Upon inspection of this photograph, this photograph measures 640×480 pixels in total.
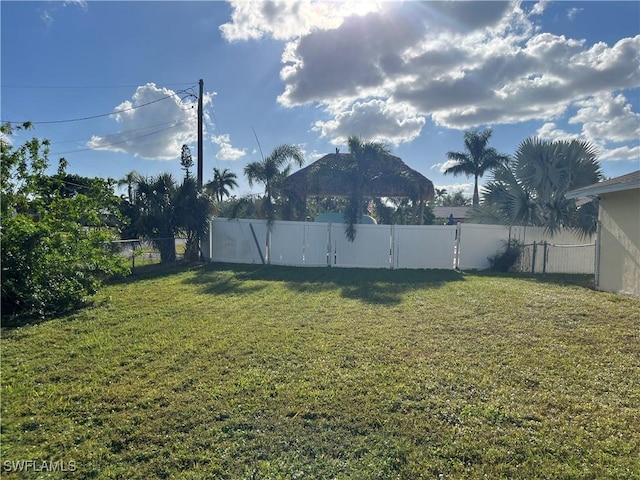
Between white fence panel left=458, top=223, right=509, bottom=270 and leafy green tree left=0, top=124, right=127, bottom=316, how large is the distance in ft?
35.0

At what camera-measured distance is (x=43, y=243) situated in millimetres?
6098

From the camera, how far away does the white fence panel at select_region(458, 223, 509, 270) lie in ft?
40.8

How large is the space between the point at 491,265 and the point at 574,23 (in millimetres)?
7244

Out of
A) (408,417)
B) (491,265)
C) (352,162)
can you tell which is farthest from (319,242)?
(408,417)

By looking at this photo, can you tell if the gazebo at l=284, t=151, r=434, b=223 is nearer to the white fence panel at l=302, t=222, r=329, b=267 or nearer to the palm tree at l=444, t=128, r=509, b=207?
the white fence panel at l=302, t=222, r=329, b=267

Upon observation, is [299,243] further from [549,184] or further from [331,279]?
[549,184]

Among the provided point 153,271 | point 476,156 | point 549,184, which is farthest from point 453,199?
point 153,271

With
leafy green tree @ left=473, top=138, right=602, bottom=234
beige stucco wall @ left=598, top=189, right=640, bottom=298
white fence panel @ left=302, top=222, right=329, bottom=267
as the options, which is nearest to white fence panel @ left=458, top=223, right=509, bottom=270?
leafy green tree @ left=473, top=138, right=602, bottom=234

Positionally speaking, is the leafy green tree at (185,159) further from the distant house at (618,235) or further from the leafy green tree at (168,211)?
the distant house at (618,235)

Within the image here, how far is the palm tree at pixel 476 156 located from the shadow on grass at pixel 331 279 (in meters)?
20.5

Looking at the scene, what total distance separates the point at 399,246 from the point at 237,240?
6235mm

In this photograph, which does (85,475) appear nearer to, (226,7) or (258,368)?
(258,368)

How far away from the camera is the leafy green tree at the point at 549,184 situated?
1162 centimetres

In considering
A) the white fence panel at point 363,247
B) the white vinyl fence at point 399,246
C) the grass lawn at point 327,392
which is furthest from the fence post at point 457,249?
the grass lawn at point 327,392
